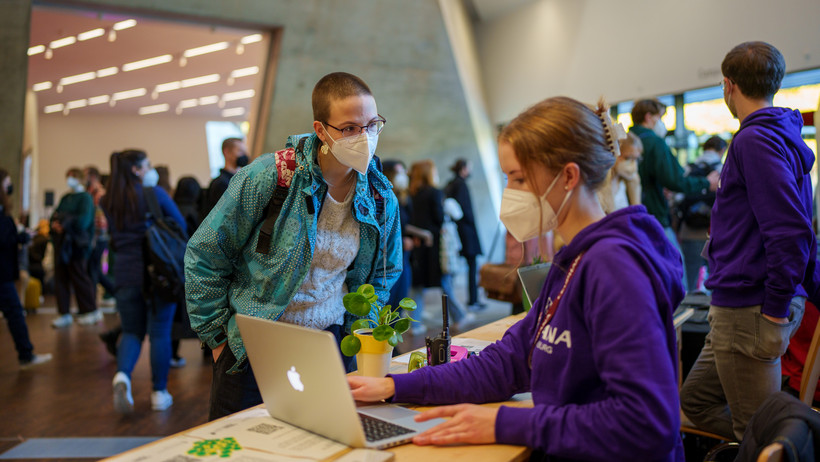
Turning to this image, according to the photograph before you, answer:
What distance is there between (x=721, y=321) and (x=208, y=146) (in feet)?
71.7

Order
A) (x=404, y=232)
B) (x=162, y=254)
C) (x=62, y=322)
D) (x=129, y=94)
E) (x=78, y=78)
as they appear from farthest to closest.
Result: (x=129, y=94) < (x=78, y=78) < (x=62, y=322) < (x=404, y=232) < (x=162, y=254)

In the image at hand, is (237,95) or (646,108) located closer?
(646,108)

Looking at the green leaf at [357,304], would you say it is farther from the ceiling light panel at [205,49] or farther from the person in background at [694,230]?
the ceiling light panel at [205,49]

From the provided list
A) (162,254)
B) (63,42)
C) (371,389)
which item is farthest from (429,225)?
(63,42)

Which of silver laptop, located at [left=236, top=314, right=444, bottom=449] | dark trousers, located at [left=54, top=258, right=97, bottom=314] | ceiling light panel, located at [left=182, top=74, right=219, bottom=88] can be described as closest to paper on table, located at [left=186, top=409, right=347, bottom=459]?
silver laptop, located at [left=236, top=314, right=444, bottom=449]

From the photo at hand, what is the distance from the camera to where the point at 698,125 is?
25.6 ft

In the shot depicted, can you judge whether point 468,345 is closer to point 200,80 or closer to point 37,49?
point 37,49

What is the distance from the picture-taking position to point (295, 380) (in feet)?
4.42

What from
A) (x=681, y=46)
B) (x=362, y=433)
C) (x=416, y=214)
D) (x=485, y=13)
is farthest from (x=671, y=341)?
(x=485, y=13)

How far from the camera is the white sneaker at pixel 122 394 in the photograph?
4121 mm

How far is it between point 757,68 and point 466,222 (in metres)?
5.24

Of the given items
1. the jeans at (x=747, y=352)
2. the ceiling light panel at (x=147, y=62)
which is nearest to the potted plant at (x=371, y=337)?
the jeans at (x=747, y=352)

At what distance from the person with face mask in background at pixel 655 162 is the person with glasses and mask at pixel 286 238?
273 cm

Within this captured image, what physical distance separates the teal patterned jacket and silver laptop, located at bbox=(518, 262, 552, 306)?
794 millimetres
